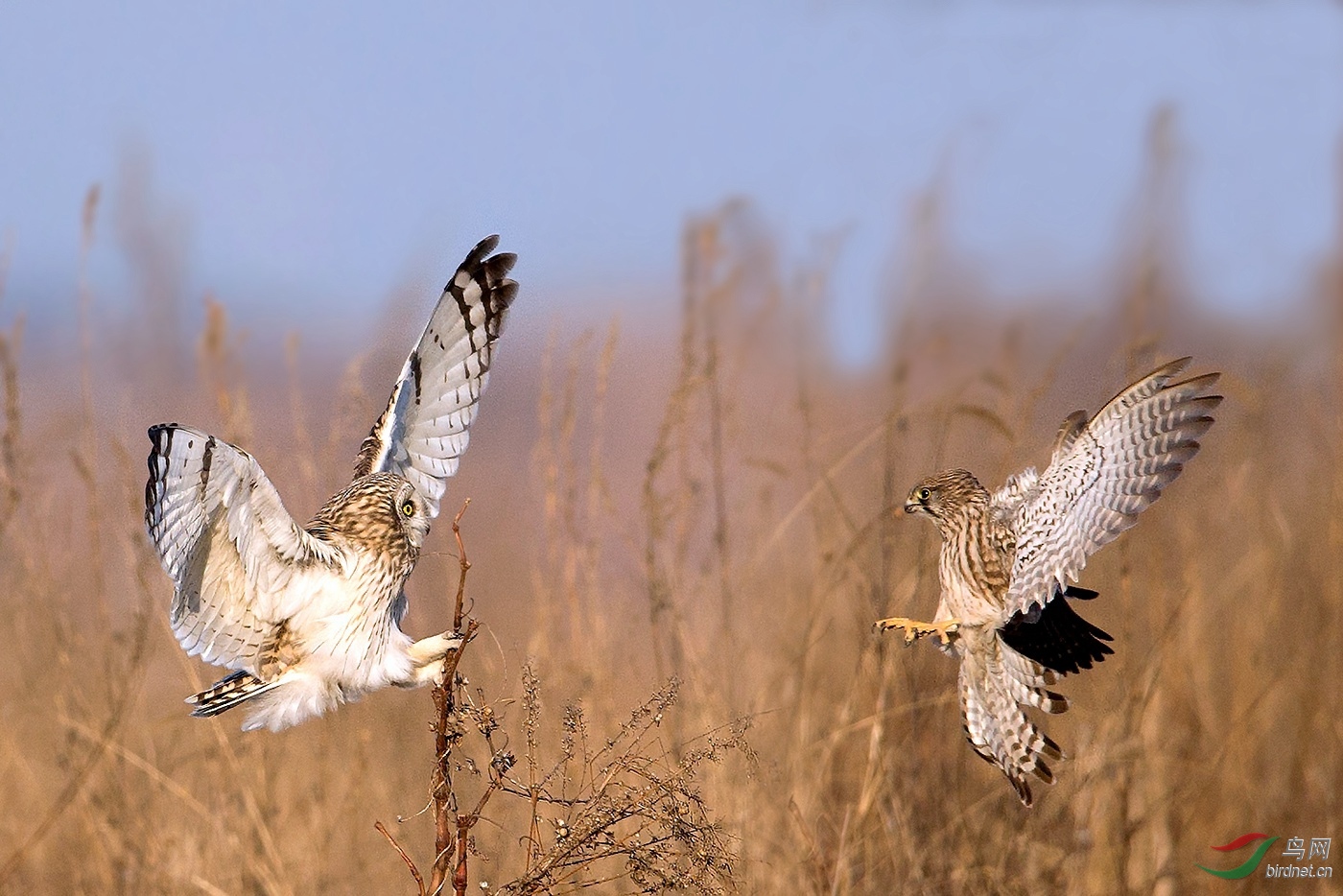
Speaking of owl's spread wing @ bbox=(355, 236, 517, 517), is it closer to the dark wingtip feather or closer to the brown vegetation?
the brown vegetation

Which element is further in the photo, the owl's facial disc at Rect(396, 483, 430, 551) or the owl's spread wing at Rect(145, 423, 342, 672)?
the owl's facial disc at Rect(396, 483, 430, 551)

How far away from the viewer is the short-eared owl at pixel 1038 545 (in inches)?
91.0

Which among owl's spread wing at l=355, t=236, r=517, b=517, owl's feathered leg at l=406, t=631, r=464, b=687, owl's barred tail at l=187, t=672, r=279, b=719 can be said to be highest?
owl's spread wing at l=355, t=236, r=517, b=517

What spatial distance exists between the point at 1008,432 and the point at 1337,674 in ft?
8.72

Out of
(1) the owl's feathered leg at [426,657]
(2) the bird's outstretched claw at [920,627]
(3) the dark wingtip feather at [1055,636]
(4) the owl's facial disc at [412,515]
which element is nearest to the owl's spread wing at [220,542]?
(4) the owl's facial disc at [412,515]

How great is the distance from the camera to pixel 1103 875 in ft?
13.9

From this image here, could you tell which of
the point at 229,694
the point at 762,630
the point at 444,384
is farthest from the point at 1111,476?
the point at 762,630

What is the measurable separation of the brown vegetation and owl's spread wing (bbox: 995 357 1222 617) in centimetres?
76

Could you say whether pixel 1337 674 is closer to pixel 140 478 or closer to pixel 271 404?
pixel 140 478

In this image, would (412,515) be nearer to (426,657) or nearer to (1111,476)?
(426,657)

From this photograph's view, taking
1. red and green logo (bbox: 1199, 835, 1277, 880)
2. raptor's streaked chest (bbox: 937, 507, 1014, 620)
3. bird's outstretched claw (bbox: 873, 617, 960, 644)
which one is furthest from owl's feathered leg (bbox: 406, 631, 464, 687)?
red and green logo (bbox: 1199, 835, 1277, 880)

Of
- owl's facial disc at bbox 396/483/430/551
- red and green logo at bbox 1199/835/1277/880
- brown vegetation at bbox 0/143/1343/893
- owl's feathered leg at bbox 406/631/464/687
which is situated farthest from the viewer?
red and green logo at bbox 1199/835/1277/880

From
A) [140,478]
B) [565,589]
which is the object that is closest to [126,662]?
[140,478]

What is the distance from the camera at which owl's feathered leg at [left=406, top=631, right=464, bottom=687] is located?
2.78 m
